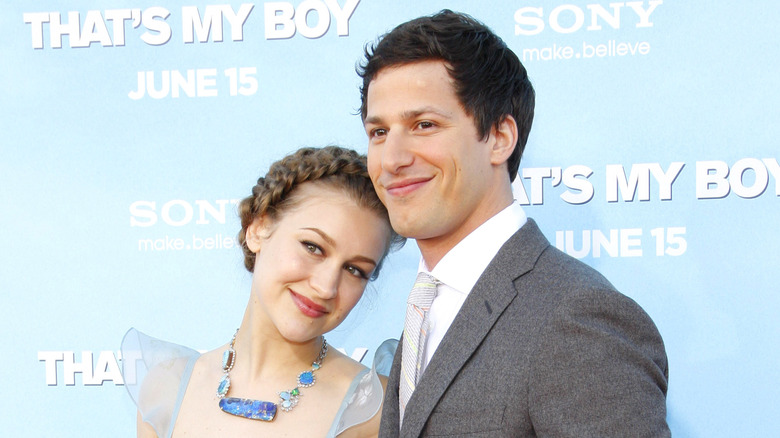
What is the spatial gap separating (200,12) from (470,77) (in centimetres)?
126

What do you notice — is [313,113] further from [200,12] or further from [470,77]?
[470,77]

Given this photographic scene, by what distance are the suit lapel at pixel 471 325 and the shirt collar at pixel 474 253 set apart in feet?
0.11

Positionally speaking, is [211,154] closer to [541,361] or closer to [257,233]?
[257,233]

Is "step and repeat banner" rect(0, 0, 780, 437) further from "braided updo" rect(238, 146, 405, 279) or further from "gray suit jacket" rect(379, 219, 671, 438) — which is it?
"gray suit jacket" rect(379, 219, 671, 438)

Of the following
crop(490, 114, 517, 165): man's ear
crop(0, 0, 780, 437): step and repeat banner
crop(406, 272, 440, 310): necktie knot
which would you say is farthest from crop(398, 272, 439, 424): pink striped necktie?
crop(0, 0, 780, 437): step and repeat banner

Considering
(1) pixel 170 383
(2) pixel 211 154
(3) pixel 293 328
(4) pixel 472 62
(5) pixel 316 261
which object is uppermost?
(4) pixel 472 62

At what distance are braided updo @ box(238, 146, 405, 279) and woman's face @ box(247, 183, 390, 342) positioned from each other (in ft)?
0.07

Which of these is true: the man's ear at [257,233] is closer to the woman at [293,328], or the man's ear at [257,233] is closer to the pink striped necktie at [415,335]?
the woman at [293,328]

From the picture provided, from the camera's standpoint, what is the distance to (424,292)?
131cm

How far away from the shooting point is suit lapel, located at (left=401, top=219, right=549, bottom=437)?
3.80 ft

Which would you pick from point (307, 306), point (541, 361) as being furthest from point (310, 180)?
point (541, 361)

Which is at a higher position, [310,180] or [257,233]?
[310,180]

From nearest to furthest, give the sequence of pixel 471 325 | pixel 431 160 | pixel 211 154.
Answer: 1. pixel 471 325
2. pixel 431 160
3. pixel 211 154

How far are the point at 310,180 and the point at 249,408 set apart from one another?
1.71ft
